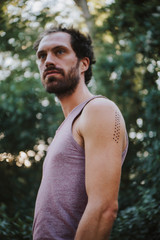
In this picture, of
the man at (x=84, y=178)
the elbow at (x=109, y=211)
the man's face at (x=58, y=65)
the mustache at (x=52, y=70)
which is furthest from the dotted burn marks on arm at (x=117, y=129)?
the mustache at (x=52, y=70)

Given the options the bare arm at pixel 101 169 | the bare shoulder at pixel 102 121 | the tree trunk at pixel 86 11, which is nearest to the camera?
the bare arm at pixel 101 169

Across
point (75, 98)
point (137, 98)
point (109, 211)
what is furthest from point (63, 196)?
point (137, 98)

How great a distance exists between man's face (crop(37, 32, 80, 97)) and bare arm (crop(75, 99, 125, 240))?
22.8 inches

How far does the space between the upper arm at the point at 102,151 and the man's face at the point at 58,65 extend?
57 cm

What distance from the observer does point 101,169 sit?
50.1 inches

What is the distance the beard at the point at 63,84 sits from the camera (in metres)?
1.96

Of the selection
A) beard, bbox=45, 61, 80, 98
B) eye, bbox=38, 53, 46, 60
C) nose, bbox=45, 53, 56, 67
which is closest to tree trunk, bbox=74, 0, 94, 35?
eye, bbox=38, 53, 46, 60

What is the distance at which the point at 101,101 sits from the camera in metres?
1.50

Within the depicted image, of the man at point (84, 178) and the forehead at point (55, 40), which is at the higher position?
the forehead at point (55, 40)

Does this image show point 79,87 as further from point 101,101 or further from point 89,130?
point 89,130

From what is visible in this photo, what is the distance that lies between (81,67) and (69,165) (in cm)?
104

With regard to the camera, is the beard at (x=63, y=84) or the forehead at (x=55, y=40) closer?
the beard at (x=63, y=84)

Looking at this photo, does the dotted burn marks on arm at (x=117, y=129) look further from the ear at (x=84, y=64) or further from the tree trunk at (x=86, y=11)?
the tree trunk at (x=86, y=11)

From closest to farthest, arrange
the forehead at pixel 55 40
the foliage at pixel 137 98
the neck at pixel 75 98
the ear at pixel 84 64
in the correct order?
the neck at pixel 75 98 → the forehead at pixel 55 40 → the ear at pixel 84 64 → the foliage at pixel 137 98
